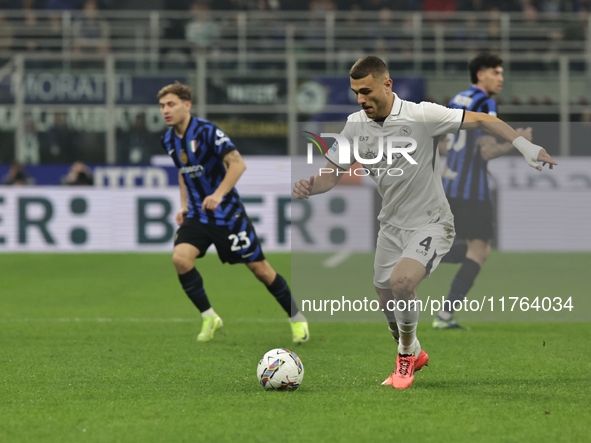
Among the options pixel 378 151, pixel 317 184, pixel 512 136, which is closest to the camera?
pixel 512 136

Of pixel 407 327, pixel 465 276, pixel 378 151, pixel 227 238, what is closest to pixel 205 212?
pixel 227 238

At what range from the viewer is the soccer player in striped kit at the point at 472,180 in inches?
268

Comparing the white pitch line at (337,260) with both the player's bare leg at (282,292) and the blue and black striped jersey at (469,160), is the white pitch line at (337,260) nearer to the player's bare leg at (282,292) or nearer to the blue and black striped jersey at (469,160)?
the blue and black striped jersey at (469,160)

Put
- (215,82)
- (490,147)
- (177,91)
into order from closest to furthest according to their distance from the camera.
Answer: (177,91) < (490,147) < (215,82)

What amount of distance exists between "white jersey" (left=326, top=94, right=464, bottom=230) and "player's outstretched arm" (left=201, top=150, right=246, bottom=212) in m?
1.57

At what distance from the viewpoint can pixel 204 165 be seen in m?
6.39

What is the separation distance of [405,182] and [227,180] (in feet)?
6.16

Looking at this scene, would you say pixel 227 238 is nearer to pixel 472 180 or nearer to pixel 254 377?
pixel 254 377

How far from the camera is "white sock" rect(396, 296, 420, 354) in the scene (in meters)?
4.62

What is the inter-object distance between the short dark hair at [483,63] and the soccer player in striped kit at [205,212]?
2.19 m

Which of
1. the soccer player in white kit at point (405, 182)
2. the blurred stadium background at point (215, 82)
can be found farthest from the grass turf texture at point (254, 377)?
the blurred stadium background at point (215, 82)

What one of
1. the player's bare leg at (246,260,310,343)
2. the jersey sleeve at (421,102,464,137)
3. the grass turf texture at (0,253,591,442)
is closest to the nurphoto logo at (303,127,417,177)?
the jersey sleeve at (421,102,464,137)

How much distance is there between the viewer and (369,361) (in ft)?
18.2

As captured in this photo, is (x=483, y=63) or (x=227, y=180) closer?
(x=227, y=180)
